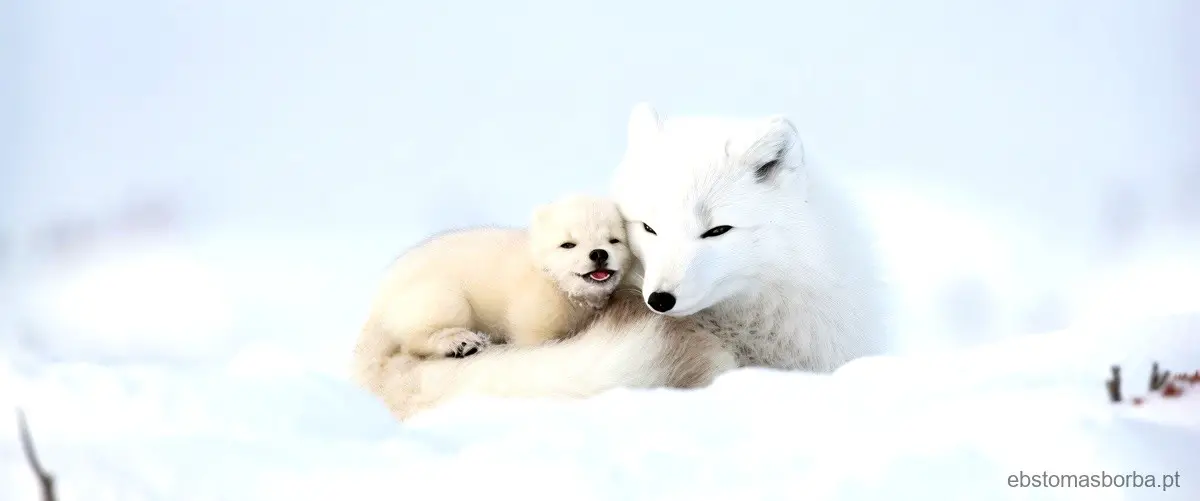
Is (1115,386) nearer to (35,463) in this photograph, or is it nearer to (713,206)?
(713,206)

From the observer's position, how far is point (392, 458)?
1526 millimetres

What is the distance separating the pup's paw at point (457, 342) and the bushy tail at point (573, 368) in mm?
21

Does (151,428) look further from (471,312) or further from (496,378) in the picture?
(471,312)

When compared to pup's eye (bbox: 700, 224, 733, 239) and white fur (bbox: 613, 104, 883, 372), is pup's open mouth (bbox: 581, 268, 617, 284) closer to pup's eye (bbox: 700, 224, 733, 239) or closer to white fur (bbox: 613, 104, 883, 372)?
white fur (bbox: 613, 104, 883, 372)

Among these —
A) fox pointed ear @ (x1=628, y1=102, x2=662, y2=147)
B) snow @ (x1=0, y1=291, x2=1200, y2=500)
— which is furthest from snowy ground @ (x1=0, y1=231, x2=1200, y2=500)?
fox pointed ear @ (x1=628, y1=102, x2=662, y2=147)

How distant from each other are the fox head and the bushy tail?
72 millimetres

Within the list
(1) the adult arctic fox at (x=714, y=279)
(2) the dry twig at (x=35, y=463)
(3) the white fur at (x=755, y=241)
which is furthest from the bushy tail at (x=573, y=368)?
(2) the dry twig at (x=35, y=463)

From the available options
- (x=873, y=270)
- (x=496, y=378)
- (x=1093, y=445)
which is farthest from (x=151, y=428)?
(x=873, y=270)

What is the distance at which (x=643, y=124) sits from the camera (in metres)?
2.53

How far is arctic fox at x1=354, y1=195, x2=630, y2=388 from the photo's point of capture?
2.18m

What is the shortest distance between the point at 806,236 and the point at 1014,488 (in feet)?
3.37

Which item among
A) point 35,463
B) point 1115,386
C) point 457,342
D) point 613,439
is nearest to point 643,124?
point 457,342

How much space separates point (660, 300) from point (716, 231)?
262 mm

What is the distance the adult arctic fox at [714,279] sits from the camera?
6.75 ft
